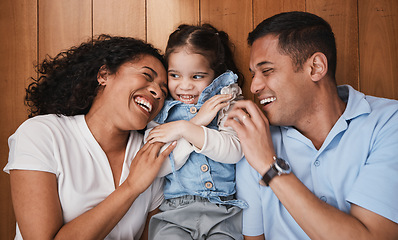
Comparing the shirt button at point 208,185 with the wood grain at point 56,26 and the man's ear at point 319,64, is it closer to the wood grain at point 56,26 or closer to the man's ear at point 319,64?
the man's ear at point 319,64

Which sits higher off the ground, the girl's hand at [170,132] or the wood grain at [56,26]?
the wood grain at [56,26]

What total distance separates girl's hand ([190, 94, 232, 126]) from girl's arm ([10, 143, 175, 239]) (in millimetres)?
334

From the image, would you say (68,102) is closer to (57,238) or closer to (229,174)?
(57,238)

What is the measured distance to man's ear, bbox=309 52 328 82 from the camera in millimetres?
1330

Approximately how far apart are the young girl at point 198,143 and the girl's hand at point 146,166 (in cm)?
4

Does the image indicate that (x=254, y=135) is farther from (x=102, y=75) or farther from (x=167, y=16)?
(x=167, y=16)

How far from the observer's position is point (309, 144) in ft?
4.40

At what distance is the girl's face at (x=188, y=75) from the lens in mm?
1511

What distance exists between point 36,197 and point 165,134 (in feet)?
1.77

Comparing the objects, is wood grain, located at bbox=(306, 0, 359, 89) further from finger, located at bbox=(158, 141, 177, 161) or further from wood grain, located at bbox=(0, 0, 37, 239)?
wood grain, located at bbox=(0, 0, 37, 239)

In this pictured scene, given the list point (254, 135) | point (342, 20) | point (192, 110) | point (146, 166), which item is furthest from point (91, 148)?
point (342, 20)

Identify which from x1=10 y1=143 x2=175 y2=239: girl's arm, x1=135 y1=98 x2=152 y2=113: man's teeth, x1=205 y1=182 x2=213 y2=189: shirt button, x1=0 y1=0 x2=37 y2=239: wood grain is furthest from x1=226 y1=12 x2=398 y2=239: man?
x1=0 y1=0 x2=37 y2=239: wood grain

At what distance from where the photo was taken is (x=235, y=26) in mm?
1752

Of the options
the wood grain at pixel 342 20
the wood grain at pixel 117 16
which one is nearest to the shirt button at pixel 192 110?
the wood grain at pixel 117 16
